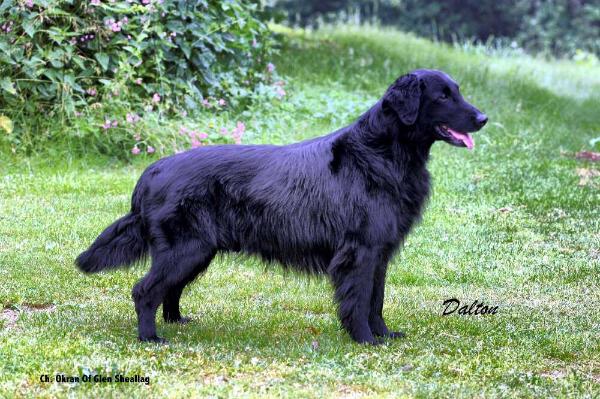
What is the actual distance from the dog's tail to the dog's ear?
1528 mm

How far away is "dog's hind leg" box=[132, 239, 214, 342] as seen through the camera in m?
4.66

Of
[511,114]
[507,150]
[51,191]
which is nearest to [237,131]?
[51,191]

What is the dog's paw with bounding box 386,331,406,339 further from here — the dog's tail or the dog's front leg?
the dog's tail

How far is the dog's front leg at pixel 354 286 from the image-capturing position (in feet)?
15.3

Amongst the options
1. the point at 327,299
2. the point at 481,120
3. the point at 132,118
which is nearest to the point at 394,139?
the point at 481,120

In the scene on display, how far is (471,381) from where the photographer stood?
4066 mm

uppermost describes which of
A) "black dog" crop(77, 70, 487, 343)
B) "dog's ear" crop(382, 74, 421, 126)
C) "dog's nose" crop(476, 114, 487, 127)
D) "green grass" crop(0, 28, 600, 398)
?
"dog's ear" crop(382, 74, 421, 126)

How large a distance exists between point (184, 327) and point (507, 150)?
7.20 meters

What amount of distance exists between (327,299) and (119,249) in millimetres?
1509

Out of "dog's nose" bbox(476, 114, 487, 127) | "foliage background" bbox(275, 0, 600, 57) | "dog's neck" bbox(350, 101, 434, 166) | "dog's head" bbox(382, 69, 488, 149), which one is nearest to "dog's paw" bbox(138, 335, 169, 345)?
"dog's neck" bbox(350, 101, 434, 166)

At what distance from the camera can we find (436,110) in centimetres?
475

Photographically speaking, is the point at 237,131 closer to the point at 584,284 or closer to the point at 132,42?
the point at 132,42

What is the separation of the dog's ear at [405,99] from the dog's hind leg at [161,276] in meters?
1.27

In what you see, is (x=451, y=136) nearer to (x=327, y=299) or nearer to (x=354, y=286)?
(x=354, y=286)
